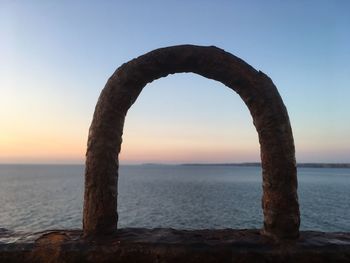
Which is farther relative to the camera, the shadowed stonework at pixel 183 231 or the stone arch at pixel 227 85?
the stone arch at pixel 227 85

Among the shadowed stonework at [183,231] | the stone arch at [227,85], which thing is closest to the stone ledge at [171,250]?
the shadowed stonework at [183,231]

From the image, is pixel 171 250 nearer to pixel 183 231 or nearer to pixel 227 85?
pixel 183 231

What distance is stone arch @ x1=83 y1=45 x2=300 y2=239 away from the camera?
496 centimetres

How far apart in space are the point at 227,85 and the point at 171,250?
248cm

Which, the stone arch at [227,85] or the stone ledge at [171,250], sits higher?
the stone arch at [227,85]

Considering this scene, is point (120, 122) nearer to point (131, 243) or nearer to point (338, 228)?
point (131, 243)

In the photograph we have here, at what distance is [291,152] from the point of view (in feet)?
16.5

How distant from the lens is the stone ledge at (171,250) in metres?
4.31

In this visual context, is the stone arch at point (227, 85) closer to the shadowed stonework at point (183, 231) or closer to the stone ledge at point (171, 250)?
the shadowed stonework at point (183, 231)

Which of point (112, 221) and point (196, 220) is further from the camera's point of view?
point (196, 220)

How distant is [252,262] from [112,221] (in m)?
1.93

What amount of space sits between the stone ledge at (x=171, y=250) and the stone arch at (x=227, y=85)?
0.41 meters

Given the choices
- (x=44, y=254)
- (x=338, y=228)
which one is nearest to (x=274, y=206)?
(x=44, y=254)

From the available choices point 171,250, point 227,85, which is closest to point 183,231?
point 171,250
